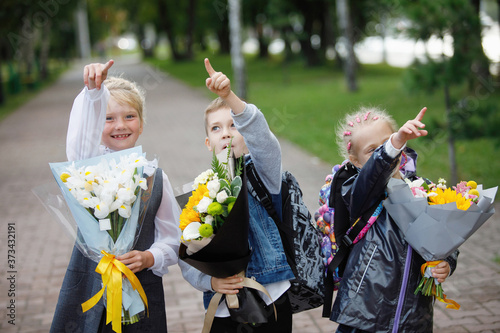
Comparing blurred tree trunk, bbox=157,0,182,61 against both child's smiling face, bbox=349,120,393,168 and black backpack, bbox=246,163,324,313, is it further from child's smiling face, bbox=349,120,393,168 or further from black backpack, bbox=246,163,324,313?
black backpack, bbox=246,163,324,313

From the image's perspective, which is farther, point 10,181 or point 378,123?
point 10,181

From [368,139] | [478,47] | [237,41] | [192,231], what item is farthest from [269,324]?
[237,41]

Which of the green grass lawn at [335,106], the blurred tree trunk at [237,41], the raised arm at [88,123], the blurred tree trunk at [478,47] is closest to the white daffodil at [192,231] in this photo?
the green grass lawn at [335,106]

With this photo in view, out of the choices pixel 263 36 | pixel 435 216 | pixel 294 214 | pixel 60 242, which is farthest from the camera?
pixel 263 36

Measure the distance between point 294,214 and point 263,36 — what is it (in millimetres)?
36141

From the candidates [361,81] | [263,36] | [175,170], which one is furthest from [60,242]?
[263,36]

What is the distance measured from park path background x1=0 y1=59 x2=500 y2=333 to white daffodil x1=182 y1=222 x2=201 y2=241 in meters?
0.85

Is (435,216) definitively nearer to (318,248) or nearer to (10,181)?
(318,248)

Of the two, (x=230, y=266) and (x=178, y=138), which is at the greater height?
(x=230, y=266)

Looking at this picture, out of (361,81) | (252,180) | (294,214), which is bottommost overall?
(361,81)

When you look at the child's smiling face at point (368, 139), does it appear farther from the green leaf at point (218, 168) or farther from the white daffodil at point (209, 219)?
the white daffodil at point (209, 219)

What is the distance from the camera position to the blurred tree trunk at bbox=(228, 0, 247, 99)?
617 inches

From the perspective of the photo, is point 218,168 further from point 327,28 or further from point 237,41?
point 327,28

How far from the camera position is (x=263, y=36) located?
37.6m
